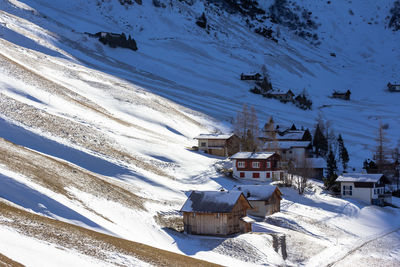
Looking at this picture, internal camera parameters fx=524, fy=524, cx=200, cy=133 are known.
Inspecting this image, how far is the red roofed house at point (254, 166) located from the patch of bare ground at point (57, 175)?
21.6 m

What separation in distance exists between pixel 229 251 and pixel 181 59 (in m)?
118

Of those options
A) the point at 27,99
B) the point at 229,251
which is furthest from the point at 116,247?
the point at 27,99

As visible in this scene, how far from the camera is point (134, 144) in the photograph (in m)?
67.3

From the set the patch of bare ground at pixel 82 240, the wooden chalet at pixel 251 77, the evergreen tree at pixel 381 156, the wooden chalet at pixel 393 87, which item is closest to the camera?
the patch of bare ground at pixel 82 240

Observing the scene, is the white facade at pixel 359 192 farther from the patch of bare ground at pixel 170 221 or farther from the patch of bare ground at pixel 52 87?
the patch of bare ground at pixel 170 221

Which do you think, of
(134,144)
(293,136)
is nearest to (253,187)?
(134,144)

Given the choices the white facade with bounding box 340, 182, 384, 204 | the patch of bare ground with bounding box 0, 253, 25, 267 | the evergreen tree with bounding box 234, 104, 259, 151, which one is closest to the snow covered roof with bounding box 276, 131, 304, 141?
the evergreen tree with bounding box 234, 104, 259, 151

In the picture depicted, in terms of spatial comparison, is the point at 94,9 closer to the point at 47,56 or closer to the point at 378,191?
the point at 47,56

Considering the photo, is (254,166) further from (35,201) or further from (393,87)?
(393,87)

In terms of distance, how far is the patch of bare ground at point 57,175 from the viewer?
4234 centimetres

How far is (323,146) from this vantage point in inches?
3688

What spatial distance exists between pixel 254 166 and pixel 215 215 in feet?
75.1

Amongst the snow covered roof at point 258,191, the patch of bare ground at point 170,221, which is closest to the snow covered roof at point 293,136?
the snow covered roof at point 258,191

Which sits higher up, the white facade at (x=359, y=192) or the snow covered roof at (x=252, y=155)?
the snow covered roof at (x=252, y=155)
